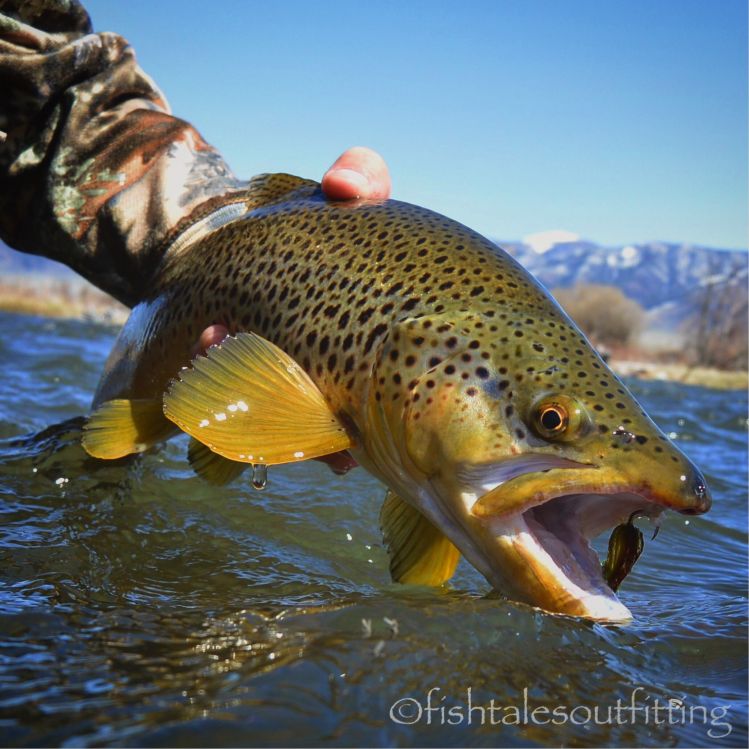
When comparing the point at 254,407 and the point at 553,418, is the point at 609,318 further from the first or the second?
the point at 553,418

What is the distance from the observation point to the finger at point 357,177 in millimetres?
3078

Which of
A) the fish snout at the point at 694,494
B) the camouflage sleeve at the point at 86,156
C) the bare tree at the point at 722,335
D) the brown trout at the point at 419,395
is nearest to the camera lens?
the fish snout at the point at 694,494

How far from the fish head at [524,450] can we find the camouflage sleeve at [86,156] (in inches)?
70.3

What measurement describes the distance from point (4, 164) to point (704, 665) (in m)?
3.59

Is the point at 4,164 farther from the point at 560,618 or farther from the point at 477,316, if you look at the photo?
the point at 560,618

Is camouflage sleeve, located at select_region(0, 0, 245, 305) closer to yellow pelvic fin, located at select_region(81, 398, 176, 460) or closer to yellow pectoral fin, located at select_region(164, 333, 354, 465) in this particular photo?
yellow pelvic fin, located at select_region(81, 398, 176, 460)

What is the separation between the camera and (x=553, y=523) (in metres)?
2.15

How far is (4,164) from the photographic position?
153 inches

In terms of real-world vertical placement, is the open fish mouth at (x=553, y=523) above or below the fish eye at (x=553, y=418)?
below

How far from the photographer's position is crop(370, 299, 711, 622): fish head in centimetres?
198

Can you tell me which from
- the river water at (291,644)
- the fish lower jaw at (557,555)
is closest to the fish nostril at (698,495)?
the fish lower jaw at (557,555)

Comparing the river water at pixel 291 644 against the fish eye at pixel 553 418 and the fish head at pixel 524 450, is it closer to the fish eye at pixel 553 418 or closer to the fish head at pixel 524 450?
the fish head at pixel 524 450

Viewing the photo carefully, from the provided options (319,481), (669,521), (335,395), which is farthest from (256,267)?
(669,521)

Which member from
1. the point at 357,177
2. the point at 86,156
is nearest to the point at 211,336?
the point at 357,177
